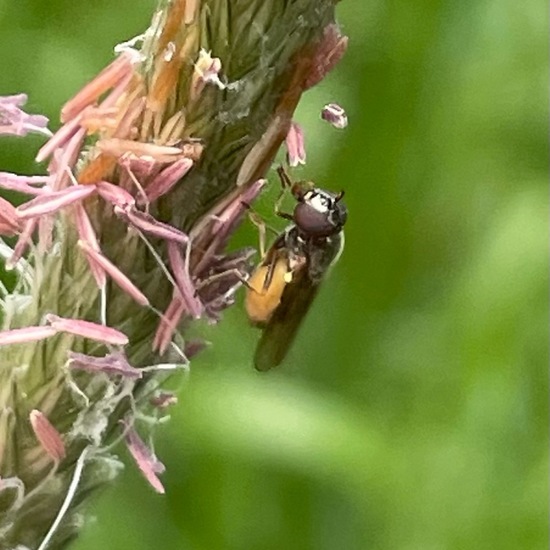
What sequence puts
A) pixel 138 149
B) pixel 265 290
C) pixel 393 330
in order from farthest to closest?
pixel 393 330 < pixel 265 290 < pixel 138 149

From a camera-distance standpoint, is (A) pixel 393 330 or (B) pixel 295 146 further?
(A) pixel 393 330

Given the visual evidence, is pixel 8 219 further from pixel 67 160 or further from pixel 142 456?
pixel 142 456

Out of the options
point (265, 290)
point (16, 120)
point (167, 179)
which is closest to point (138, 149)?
point (167, 179)

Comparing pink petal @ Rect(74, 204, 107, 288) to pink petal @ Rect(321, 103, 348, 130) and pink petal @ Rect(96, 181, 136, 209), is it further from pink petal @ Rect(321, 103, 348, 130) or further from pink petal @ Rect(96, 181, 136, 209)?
pink petal @ Rect(321, 103, 348, 130)

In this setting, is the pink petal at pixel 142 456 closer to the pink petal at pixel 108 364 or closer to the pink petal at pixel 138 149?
the pink petal at pixel 108 364

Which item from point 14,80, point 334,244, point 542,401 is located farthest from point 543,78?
point 334,244

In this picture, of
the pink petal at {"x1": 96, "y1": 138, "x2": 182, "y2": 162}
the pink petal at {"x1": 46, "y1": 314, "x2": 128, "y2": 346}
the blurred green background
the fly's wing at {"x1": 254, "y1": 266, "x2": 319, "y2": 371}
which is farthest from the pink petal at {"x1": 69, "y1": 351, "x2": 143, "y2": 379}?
the blurred green background

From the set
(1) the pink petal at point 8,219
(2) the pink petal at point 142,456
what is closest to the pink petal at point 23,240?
(1) the pink petal at point 8,219

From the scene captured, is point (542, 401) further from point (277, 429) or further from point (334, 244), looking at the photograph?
point (334, 244)
